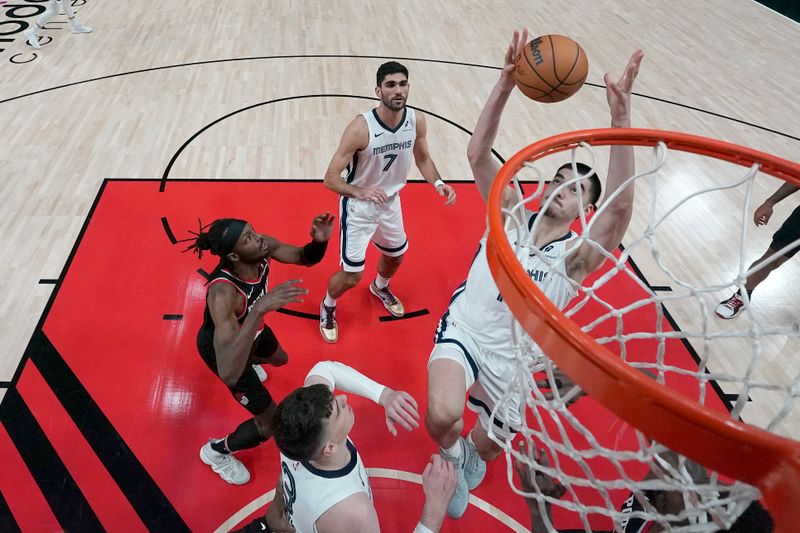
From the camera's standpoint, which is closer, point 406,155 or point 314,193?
point 406,155

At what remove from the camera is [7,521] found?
100 inches

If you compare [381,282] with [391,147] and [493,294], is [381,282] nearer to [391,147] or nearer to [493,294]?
[391,147]

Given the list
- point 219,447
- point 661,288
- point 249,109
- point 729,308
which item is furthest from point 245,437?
point 249,109

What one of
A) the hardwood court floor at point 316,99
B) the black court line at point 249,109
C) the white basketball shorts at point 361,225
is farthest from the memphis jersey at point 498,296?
the black court line at point 249,109

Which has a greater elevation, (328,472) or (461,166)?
(328,472)

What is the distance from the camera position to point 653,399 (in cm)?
112

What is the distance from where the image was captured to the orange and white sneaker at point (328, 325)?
3.57 m

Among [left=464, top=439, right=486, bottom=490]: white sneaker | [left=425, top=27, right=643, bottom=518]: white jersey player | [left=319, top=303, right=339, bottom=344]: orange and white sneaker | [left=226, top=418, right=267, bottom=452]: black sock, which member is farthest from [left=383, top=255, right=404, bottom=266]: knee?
[left=226, top=418, right=267, bottom=452]: black sock

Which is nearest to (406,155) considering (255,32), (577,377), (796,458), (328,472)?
(328,472)

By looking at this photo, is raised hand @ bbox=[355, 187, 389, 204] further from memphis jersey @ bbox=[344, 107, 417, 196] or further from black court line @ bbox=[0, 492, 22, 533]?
black court line @ bbox=[0, 492, 22, 533]

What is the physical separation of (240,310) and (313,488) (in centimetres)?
101

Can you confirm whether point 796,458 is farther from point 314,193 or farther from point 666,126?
point 666,126

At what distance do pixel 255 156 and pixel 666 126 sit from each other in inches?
185

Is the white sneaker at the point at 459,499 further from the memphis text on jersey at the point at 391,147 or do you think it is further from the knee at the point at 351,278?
the memphis text on jersey at the point at 391,147
